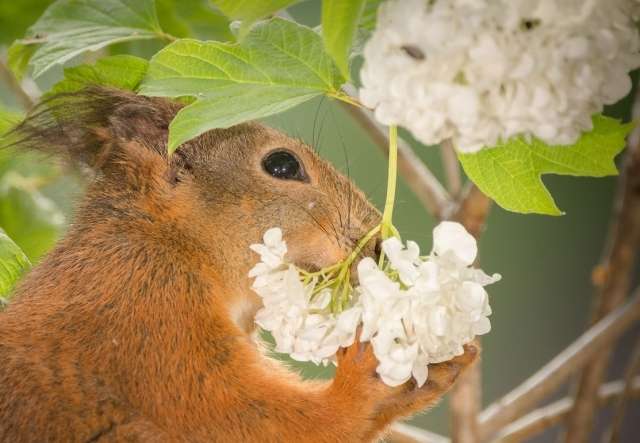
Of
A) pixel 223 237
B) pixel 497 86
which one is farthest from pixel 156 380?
pixel 497 86

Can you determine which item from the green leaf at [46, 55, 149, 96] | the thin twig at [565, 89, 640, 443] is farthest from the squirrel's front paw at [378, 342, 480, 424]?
the thin twig at [565, 89, 640, 443]

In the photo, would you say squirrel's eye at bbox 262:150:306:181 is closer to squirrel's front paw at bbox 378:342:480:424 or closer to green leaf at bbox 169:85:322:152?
squirrel's front paw at bbox 378:342:480:424

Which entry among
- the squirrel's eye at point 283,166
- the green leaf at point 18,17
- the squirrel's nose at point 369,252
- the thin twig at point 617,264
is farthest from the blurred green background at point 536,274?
the squirrel's nose at point 369,252

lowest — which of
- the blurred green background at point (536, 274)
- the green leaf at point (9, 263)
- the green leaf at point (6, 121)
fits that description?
the blurred green background at point (536, 274)

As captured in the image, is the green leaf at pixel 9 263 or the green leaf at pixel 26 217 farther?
the green leaf at pixel 26 217

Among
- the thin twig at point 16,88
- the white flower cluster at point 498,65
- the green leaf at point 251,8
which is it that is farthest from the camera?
the thin twig at point 16,88

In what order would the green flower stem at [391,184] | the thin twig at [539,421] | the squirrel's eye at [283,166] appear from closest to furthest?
the green flower stem at [391,184], the squirrel's eye at [283,166], the thin twig at [539,421]

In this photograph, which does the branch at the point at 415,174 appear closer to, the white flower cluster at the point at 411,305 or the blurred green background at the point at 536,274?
the white flower cluster at the point at 411,305

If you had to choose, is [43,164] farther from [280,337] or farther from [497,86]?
[497,86]
